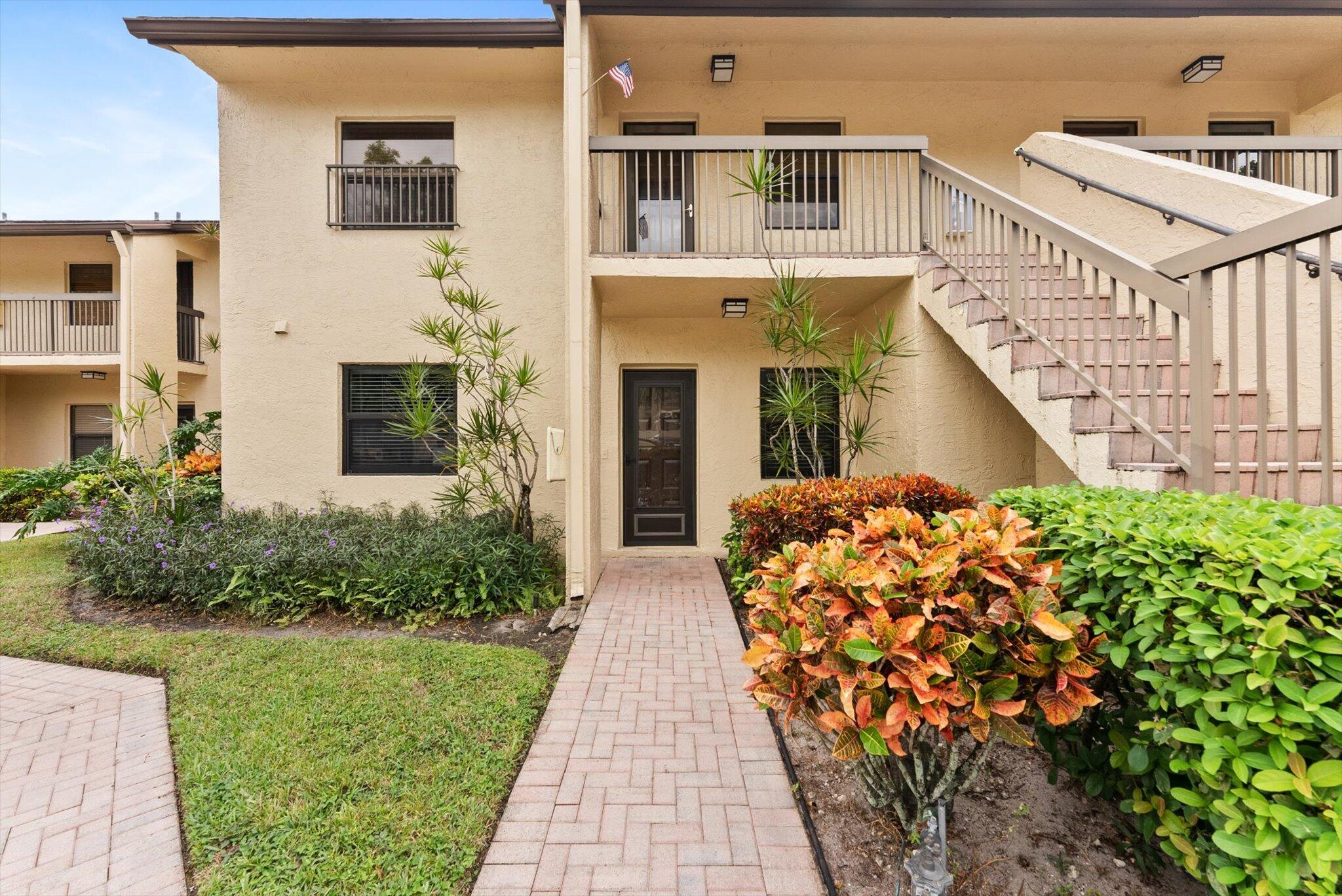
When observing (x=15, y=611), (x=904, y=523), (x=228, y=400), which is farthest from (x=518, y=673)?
(x=228, y=400)

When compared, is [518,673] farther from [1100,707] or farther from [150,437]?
[150,437]

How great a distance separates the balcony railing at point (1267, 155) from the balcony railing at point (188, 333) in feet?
47.4

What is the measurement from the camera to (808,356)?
21.2 ft

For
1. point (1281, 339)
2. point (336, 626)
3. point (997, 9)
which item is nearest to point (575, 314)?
point (336, 626)

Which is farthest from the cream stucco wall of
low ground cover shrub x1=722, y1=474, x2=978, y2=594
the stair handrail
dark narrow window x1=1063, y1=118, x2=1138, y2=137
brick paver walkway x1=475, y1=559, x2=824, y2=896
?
dark narrow window x1=1063, y1=118, x2=1138, y2=137

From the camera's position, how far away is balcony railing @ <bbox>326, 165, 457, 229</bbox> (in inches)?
244

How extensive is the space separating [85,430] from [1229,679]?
1716 centimetres

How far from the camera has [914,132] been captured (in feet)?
21.1

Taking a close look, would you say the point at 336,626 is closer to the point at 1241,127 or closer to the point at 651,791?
the point at 651,791

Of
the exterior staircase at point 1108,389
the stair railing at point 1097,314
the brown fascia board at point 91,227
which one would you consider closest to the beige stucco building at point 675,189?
the stair railing at point 1097,314

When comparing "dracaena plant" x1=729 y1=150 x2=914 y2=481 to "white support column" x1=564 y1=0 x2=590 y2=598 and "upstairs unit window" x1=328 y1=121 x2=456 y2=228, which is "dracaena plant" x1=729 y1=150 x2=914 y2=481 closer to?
"white support column" x1=564 y1=0 x2=590 y2=598

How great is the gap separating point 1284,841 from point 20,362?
1638 cm

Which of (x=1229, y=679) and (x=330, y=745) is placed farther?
(x=330, y=745)

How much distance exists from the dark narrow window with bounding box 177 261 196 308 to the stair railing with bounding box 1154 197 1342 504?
1487 centimetres
